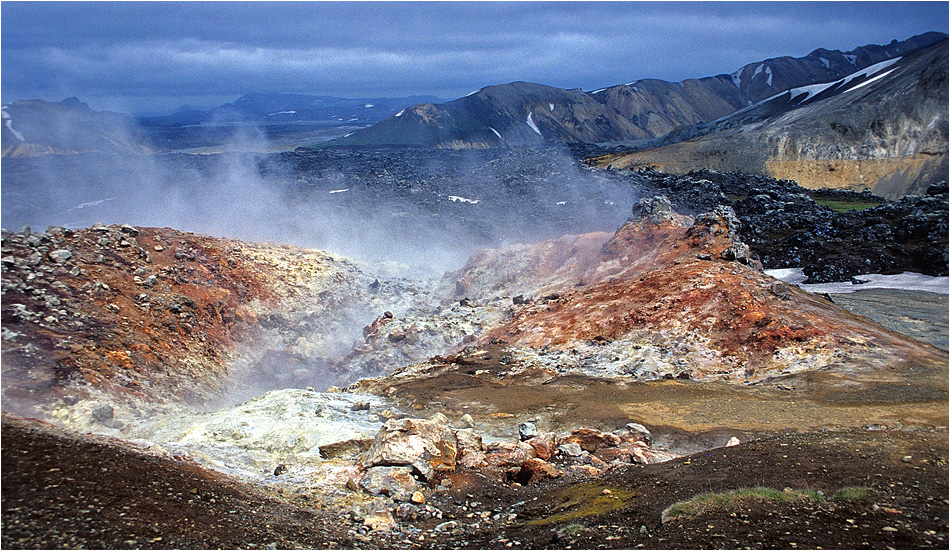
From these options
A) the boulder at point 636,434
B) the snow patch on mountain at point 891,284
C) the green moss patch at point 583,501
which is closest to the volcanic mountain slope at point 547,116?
the snow patch on mountain at point 891,284

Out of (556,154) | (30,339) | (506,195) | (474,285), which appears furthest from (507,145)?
(30,339)

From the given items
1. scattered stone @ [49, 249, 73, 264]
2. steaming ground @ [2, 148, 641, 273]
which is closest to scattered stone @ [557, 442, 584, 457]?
scattered stone @ [49, 249, 73, 264]

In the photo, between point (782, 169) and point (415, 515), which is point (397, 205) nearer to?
point (782, 169)

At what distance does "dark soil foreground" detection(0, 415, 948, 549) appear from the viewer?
246 inches

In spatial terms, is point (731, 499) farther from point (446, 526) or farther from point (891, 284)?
point (891, 284)

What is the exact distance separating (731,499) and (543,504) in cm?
257

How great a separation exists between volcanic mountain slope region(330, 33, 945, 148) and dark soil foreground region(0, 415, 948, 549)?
12678 centimetres

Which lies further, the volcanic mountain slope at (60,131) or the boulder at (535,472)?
the volcanic mountain slope at (60,131)

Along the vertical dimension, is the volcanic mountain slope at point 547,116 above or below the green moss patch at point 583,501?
above

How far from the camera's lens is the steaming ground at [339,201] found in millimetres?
45125

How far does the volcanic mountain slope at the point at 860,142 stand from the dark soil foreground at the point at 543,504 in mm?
47259

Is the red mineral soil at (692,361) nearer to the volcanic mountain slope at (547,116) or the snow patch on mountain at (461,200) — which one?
the snow patch on mountain at (461,200)

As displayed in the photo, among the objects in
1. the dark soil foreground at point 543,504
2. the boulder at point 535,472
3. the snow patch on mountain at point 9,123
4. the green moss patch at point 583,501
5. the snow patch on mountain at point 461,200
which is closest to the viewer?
the dark soil foreground at point 543,504

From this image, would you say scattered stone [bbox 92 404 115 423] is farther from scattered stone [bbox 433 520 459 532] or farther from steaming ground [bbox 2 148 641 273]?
steaming ground [bbox 2 148 641 273]
